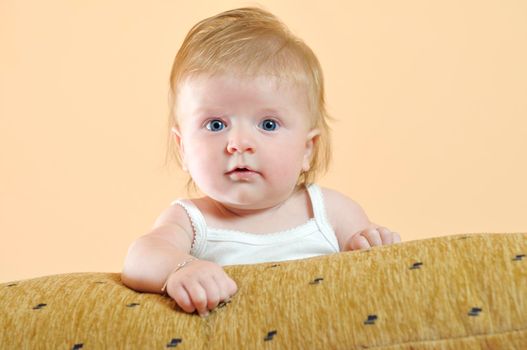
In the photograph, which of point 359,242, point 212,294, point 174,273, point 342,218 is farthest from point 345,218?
point 212,294

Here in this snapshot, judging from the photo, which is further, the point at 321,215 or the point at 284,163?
the point at 321,215

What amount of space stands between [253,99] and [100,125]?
2.18 metres

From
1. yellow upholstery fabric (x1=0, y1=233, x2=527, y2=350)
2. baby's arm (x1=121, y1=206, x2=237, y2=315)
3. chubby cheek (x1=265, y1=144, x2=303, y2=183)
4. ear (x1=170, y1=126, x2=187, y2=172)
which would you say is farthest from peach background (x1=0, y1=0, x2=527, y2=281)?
yellow upholstery fabric (x1=0, y1=233, x2=527, y2=350)

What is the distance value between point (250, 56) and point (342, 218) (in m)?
0.34

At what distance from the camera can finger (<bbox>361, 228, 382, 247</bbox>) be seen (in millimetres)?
1311

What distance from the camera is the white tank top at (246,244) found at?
1348mm

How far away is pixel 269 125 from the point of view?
50.5 inches

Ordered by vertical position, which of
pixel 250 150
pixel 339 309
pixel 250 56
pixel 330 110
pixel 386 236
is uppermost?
pixel 330 110

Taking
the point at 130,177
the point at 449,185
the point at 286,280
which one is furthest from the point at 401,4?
the point at 286,280

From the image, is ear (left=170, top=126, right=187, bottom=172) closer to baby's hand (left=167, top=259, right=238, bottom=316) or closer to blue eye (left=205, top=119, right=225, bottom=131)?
blue eye (left=205, top=119, right=225, bottom=131)

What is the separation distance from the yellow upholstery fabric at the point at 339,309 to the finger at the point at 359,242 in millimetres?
463

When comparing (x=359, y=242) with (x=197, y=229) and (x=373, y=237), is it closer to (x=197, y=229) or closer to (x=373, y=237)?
(x=373, y=237)

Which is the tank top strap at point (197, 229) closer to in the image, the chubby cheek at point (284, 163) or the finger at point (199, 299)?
the chubby cheek at point (284, 163)

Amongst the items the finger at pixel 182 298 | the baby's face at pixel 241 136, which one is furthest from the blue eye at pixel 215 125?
the finger at pixel 182 298
